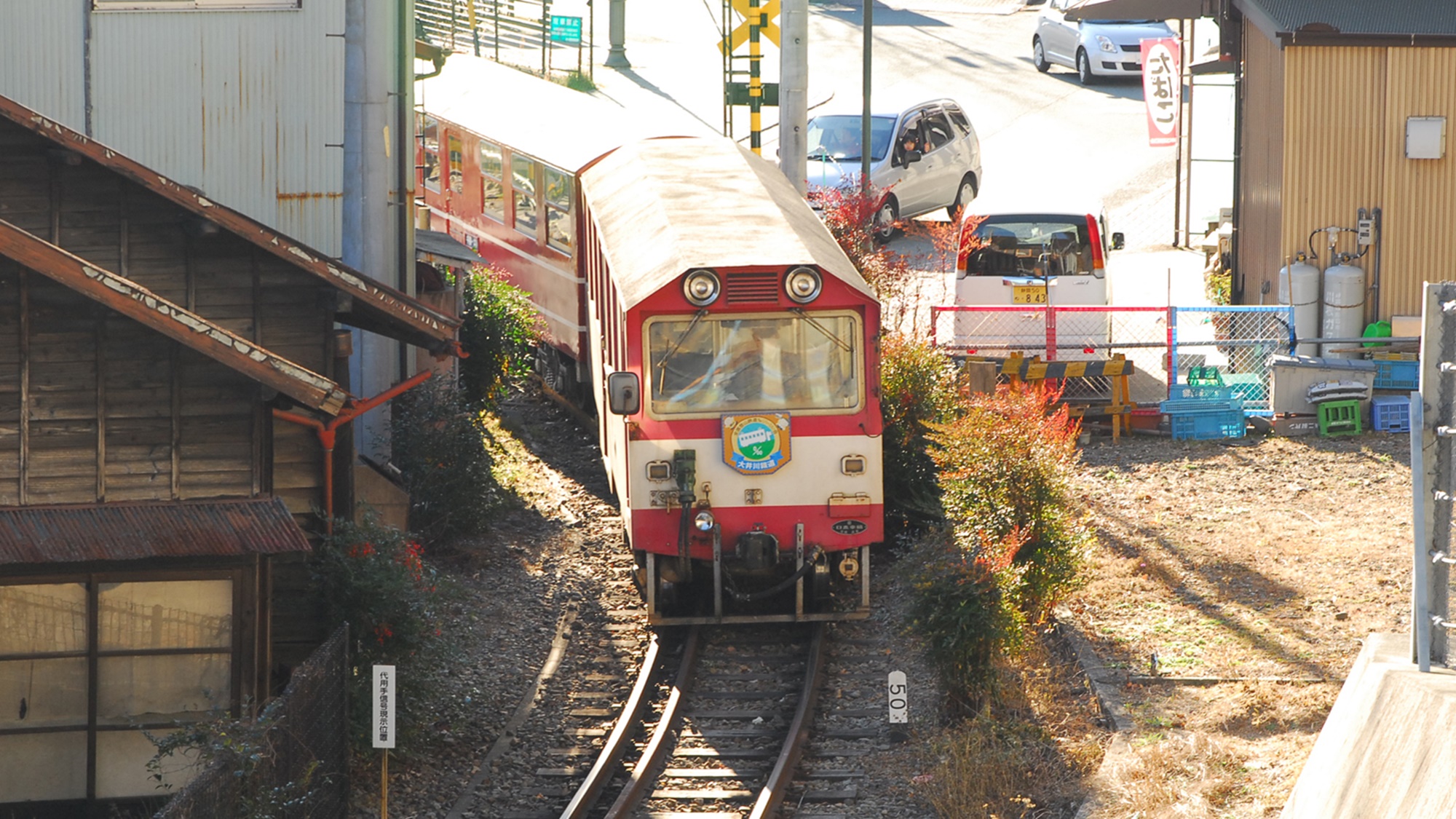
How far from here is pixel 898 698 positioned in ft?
32.2

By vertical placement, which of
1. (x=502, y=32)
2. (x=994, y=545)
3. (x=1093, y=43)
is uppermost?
(x=502, y=32)

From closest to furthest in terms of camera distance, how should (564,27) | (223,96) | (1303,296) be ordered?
(223,96) < (1303,296) < (564,27)

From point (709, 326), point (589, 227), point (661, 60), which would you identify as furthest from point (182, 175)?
point (661, 60)

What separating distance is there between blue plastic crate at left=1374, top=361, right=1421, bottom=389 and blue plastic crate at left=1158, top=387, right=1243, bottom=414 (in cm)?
151

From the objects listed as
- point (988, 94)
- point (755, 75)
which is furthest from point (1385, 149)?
point (988, 94)

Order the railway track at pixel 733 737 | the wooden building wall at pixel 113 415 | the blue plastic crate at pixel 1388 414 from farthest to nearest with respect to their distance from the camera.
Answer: the blue plastic crate at pixel 1388 414, the railway track at pixel 733 737, the wooden building wall at pixel 113 415

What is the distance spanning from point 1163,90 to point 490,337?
12.5 metres

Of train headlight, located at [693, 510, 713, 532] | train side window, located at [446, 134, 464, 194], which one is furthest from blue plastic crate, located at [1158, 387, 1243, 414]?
train side window, located at [446, 134, 464, 194]

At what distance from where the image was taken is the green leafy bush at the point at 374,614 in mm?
9484

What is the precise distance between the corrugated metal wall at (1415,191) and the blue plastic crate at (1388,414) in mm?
1844

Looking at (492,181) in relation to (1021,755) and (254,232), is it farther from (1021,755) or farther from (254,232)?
(1021,755)

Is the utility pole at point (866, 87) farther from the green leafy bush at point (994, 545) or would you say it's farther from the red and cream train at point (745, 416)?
the green leafy bush at point (994, 545)

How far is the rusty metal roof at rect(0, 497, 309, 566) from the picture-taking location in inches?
319

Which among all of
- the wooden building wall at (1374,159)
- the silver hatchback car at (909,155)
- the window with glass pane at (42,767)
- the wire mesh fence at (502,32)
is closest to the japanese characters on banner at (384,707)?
the window with glass pane at (42,767)
